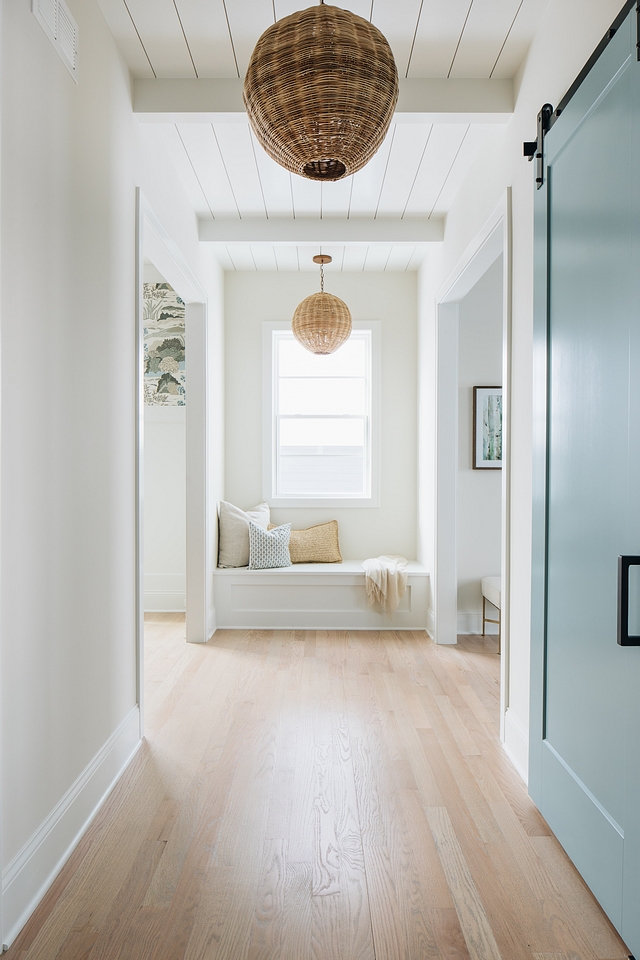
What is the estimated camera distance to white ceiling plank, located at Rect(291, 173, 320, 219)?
11.1 ft

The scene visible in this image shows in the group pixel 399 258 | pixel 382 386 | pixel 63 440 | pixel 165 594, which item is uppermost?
pixel 399 258

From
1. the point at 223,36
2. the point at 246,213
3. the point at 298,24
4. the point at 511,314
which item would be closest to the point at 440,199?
the point at 246,213

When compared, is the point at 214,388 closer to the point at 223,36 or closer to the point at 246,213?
the point at 246,213

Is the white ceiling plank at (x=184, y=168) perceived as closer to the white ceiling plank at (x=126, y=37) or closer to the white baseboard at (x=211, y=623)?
the white ceiling plank at (x=126, y=37)

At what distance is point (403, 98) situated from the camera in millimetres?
2502

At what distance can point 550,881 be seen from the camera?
1.76 meters

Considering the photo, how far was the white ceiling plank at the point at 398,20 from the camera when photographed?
209 centimetres

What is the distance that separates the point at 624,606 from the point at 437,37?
212 cm

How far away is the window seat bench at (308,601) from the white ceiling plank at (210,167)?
Result: 2.47 m

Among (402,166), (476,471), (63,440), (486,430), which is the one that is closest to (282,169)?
(402,166)

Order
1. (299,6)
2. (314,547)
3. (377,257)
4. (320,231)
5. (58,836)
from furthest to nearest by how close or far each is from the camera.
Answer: (314,547) < (377,257) < (320,231) < (299,6) < (58,836)

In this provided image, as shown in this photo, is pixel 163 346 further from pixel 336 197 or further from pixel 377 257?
pixel 336 197

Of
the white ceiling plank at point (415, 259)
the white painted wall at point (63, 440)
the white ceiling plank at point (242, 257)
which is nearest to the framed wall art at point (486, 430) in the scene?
the white ceiling plank at point (415, 259)

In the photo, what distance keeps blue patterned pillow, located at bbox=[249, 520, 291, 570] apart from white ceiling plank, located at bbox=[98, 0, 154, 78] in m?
2.96
